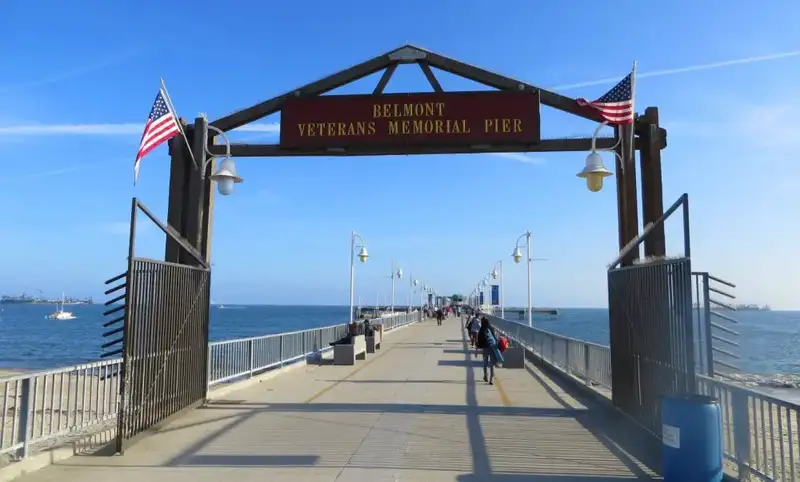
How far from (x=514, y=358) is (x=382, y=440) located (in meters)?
12.3

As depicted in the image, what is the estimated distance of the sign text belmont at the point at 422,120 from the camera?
11.9 m

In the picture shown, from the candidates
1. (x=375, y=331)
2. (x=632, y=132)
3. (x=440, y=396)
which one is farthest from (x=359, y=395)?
(x=375, y=331)

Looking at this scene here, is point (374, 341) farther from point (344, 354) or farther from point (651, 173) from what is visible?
point (651, 173)

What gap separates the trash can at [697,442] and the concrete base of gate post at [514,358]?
1403 centimetres

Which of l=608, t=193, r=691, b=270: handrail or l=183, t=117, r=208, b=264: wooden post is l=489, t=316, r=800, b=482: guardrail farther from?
l=183, t=117, r=208, b=264: wooden post

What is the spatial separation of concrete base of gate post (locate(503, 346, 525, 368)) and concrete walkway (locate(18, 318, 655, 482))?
209 inches

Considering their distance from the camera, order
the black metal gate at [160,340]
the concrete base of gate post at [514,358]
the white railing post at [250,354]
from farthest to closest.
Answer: the concrete base of gate post at [514,358]
the white railing post at [250,354]
the black metal gate at [160,340]

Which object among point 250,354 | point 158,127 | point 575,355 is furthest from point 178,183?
point 575,355

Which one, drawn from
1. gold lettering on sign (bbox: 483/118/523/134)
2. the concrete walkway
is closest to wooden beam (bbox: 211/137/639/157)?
gold lettering on sign (bbox: 483/118/523/134)

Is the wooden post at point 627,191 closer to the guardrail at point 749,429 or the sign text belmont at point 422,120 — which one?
the sign text belmont at point 422,120

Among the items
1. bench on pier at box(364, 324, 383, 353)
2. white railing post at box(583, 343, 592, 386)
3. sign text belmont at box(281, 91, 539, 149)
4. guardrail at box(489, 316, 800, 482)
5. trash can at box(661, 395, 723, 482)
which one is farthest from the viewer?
bench on pier at box(364, 324, 383, 353)

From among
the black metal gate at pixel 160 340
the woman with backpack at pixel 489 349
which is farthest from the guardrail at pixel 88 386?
the woman with backpack at pixel 489 349

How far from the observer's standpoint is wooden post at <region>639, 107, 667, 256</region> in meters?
11.2

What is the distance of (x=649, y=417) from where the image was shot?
8930 millimetres
